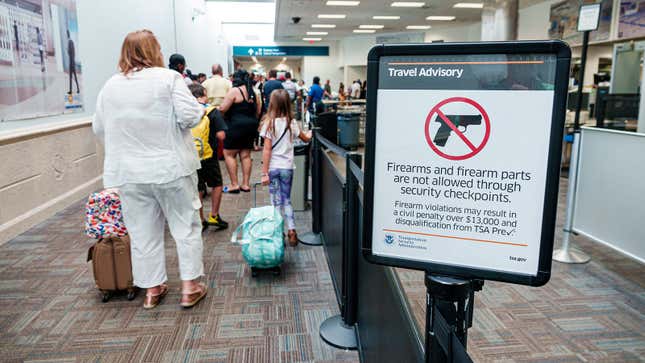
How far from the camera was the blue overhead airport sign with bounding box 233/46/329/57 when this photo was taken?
24.2 metres

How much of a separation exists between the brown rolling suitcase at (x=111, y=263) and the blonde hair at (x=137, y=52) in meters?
1.13

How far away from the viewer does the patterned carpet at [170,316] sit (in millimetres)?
2551

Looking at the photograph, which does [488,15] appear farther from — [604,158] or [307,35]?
[307,35]

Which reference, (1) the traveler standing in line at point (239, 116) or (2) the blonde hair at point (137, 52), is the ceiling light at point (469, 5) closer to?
(1) the traveler standing in line at point (239, 116)

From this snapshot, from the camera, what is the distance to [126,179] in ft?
8.82

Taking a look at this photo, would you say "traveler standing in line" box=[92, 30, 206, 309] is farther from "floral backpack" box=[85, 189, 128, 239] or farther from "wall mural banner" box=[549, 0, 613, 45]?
"wall mural banner" box=[549, 0, 613, 45]

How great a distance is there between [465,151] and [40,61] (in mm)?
5318

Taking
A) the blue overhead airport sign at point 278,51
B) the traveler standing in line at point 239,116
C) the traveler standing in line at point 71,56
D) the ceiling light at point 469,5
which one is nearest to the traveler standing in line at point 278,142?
the traveler standing in line at point 239,116

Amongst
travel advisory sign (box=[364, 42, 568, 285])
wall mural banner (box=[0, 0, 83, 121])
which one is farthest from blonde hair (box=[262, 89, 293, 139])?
travel advisory sign (box=[364, 42, 568, 285])

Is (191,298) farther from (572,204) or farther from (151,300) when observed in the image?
(572,204)

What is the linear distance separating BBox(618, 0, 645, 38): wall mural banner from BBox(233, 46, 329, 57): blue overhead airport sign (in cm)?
1816

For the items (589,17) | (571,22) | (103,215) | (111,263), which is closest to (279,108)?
(103,215)

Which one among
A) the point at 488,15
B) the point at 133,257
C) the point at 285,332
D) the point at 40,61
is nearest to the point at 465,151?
the point at 285,332

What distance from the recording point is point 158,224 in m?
2.94
